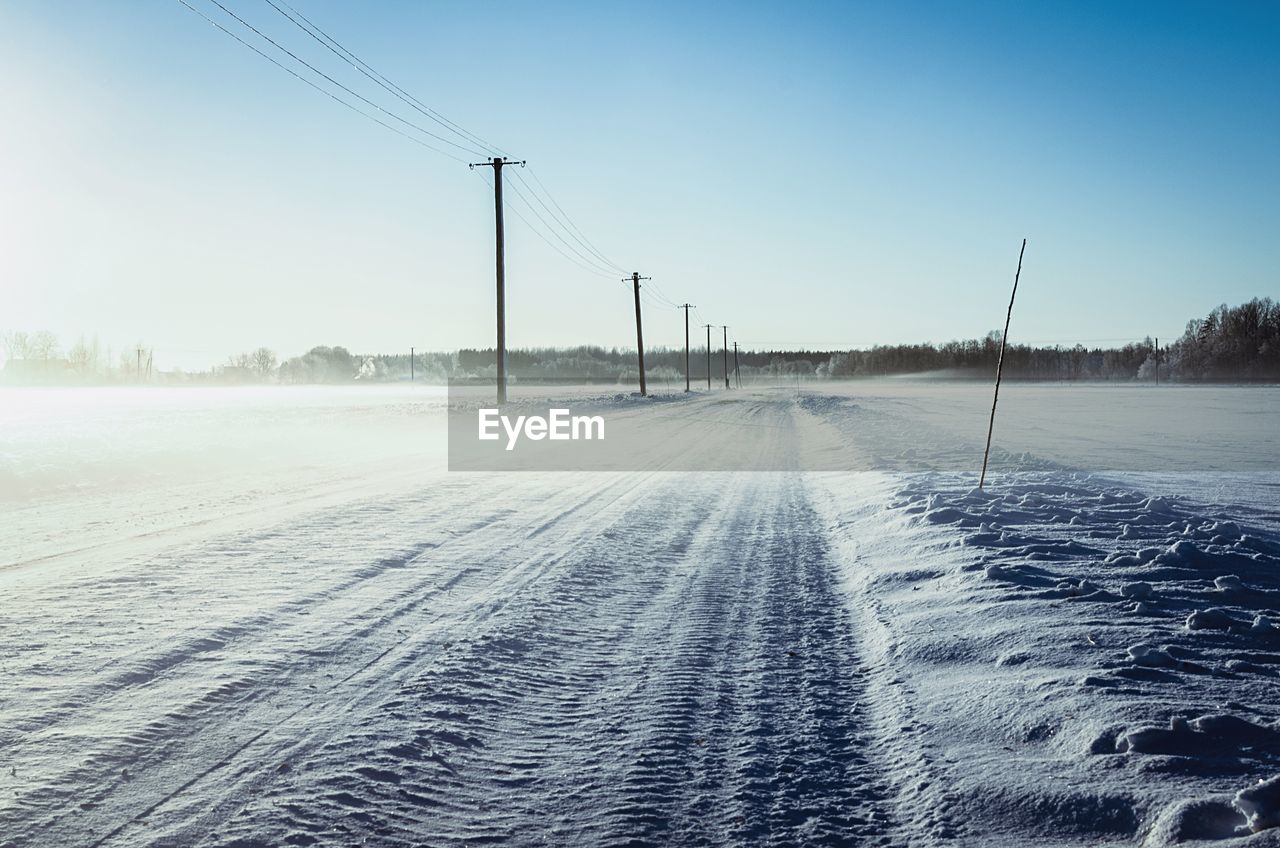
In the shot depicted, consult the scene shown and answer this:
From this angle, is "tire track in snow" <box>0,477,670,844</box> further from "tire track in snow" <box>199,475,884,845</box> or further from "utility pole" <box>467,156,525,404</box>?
"utility pole" <box>467,156,525,404</box>

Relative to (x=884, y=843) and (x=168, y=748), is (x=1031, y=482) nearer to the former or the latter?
(x=884, y=843)

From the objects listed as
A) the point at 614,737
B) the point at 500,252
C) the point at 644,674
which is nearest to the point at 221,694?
the point at 614,737

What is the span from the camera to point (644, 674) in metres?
4.54

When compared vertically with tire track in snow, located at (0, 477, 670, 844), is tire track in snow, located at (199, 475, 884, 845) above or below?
below

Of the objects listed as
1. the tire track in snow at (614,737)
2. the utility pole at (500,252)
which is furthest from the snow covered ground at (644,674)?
the utility pole at (500,252)

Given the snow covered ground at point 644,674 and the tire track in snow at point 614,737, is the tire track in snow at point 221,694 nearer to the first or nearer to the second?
the snow covered ground at point 644,674

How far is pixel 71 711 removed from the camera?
388 cm

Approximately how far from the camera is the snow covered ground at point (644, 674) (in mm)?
3059

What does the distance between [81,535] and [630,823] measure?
7.68m

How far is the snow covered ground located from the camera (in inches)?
120

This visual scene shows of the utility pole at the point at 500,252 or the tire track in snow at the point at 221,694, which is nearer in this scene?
the tire track in snow at the point at 221,694

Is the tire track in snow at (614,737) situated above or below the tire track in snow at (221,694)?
below

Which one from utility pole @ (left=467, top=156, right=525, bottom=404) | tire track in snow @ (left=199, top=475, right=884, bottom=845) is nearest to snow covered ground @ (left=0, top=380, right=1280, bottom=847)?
tire track in snow @ (left=199, top=475, right=884, bottom=845)

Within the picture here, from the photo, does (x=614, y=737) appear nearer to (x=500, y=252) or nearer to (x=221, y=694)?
(x=221, y=694)
